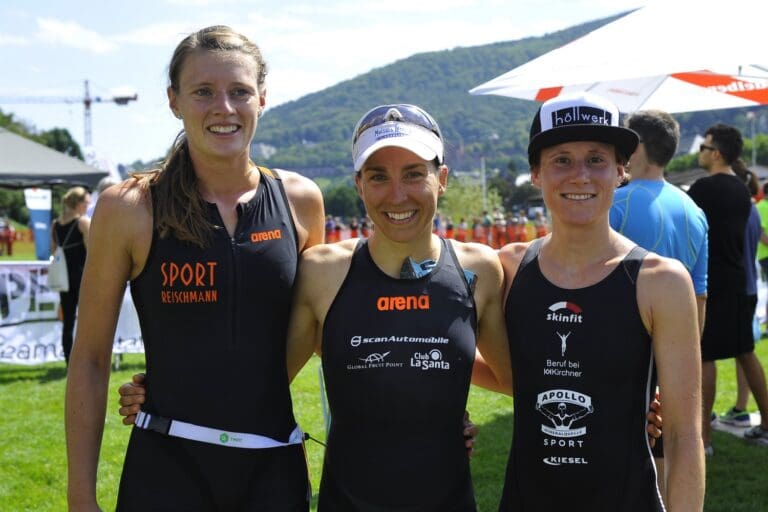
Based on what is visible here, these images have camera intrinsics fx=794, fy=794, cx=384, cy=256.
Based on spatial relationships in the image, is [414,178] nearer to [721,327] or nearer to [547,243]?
[547,243]

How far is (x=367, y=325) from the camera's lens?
2.57m

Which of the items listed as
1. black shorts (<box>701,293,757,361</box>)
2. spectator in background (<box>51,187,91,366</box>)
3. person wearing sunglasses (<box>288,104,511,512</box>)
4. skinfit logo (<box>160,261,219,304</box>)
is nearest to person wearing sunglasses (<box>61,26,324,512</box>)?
skinfit logo (<box>160,261,219,304</box>)

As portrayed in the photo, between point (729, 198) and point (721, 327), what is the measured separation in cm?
102

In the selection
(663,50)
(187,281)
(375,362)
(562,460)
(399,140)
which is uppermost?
(663,50)

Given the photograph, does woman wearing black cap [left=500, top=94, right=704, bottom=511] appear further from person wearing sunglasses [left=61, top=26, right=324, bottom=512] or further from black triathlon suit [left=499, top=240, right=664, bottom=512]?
person wearing sunglasses [left=61, top=26, right=324, bottom=512]

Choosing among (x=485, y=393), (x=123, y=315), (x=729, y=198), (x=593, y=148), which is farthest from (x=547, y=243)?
(x=123, y=315)

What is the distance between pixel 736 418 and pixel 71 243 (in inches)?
299

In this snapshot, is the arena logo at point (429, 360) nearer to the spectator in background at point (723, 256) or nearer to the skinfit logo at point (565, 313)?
the skinfit logo at point (565, 313)

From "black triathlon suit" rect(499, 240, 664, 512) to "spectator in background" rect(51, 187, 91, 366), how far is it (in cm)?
817

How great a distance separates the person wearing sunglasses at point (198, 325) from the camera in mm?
2537

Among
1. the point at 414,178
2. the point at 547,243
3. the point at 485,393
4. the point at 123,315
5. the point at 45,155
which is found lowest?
the point at 485,393

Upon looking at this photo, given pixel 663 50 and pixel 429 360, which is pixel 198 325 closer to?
pixel 429 360

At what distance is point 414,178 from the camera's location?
103 inches

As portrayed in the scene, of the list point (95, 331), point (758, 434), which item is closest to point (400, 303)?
point (95, 331)
